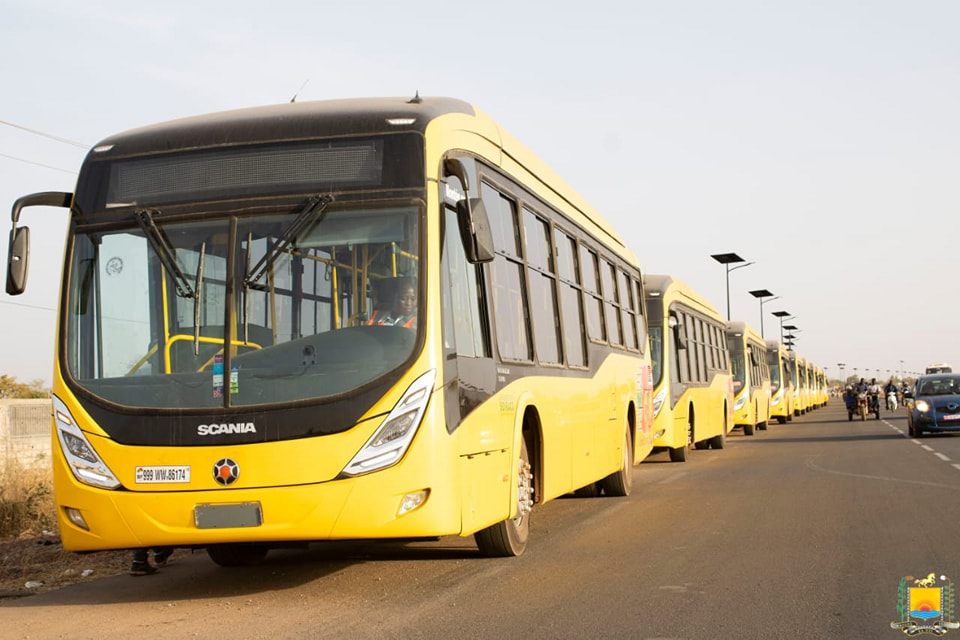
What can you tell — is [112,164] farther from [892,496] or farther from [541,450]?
[892,496]

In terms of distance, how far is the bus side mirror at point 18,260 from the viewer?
8367 mm

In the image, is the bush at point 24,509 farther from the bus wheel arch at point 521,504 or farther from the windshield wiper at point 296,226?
the windshield wiper at point 296,226

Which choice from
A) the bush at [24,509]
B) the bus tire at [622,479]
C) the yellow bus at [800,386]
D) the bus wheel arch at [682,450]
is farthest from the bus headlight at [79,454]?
the yellow bus at [800,386]

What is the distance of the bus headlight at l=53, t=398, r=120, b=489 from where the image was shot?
793cm

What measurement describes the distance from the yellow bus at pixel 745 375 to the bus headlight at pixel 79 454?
94.6ft

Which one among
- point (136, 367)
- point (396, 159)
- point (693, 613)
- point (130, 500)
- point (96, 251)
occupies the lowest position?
point (693, 613)

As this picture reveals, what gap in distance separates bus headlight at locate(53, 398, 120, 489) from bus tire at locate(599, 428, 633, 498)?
811 centimetres

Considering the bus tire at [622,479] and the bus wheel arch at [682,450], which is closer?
the bus tire at [622,479]

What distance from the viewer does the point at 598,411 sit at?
13.2 metres

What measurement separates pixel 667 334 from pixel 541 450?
12.8 metres

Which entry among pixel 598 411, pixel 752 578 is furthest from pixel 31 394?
pixel 752 578

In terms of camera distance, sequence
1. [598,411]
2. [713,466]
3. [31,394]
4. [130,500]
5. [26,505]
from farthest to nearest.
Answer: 1. [31,394]
2. [713,466]
3. [26,505]
4. [598,411]
5. [130,500]

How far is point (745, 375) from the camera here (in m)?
37.8

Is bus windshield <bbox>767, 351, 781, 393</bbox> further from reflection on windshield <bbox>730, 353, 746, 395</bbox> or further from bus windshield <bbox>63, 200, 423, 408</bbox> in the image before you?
bus windshield <bbox>63, 200, 423, 408</bbox>
